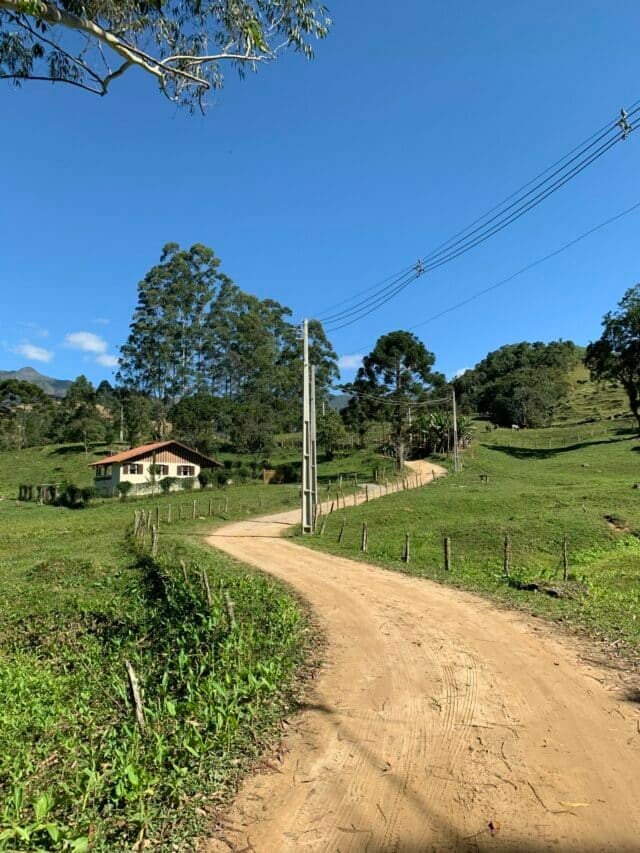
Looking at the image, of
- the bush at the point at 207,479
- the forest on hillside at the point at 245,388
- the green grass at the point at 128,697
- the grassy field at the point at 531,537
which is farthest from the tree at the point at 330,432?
the green grass at the point at 128,697

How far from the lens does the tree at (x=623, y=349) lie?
2021 inches

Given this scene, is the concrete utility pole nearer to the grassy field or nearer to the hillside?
the grassy field

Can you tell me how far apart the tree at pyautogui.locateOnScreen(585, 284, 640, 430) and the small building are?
127 feet

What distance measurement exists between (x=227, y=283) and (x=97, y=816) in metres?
70.6

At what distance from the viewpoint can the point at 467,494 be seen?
31484 mm

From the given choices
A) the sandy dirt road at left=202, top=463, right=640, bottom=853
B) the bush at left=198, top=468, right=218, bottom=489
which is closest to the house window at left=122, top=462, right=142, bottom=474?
the bush at left=198, top=468, right=218, bottom=489

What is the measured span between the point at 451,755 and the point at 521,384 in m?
89.3

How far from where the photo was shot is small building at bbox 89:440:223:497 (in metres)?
48.2

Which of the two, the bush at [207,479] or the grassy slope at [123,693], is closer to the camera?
the grassy slope at [123,693]

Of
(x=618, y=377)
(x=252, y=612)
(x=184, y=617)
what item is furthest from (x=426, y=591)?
(x=618, y=377)

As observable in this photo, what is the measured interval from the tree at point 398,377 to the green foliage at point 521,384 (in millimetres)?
42903

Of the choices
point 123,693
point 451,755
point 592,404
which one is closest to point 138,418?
point 123,693

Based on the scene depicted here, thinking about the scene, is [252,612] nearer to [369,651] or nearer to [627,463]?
[369,651]

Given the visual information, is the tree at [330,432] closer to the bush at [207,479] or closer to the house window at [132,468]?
the bush at [207,479]
